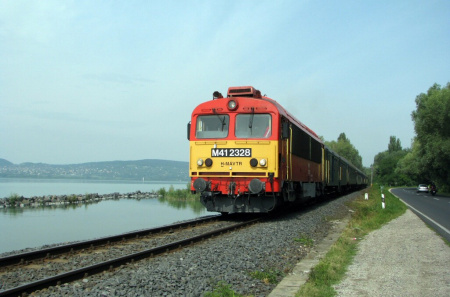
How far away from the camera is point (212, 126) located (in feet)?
44.8

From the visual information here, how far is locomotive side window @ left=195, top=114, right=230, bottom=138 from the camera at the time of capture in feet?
44.3

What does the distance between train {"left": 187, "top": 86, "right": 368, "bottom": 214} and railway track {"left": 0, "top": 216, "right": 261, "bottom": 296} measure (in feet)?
4.30

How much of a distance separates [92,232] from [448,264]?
A: 1265 centimetres

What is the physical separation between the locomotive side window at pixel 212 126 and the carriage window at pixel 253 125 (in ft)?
1.27

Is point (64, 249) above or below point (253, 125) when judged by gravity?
below

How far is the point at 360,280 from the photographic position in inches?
251

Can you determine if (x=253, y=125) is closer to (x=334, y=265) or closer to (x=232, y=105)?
(x=232, y=105)

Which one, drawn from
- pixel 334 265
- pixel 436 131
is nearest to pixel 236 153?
pixel 334 265

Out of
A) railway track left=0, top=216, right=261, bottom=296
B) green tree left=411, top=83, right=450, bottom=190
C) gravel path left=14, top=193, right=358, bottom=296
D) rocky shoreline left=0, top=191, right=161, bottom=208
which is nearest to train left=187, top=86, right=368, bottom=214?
railway track left=0, top=216, right=261, bottom=296

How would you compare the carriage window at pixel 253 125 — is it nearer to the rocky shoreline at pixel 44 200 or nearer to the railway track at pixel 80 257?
the railway track at pixel 80 257

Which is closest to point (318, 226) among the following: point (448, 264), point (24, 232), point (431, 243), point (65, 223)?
point (431, 243)

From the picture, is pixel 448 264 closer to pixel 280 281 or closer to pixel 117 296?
pixel 280 281

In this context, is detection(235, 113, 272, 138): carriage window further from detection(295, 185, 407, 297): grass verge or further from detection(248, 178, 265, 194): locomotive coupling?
detection(295, 185, 407, 297): grass verge

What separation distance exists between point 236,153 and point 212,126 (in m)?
1.24
